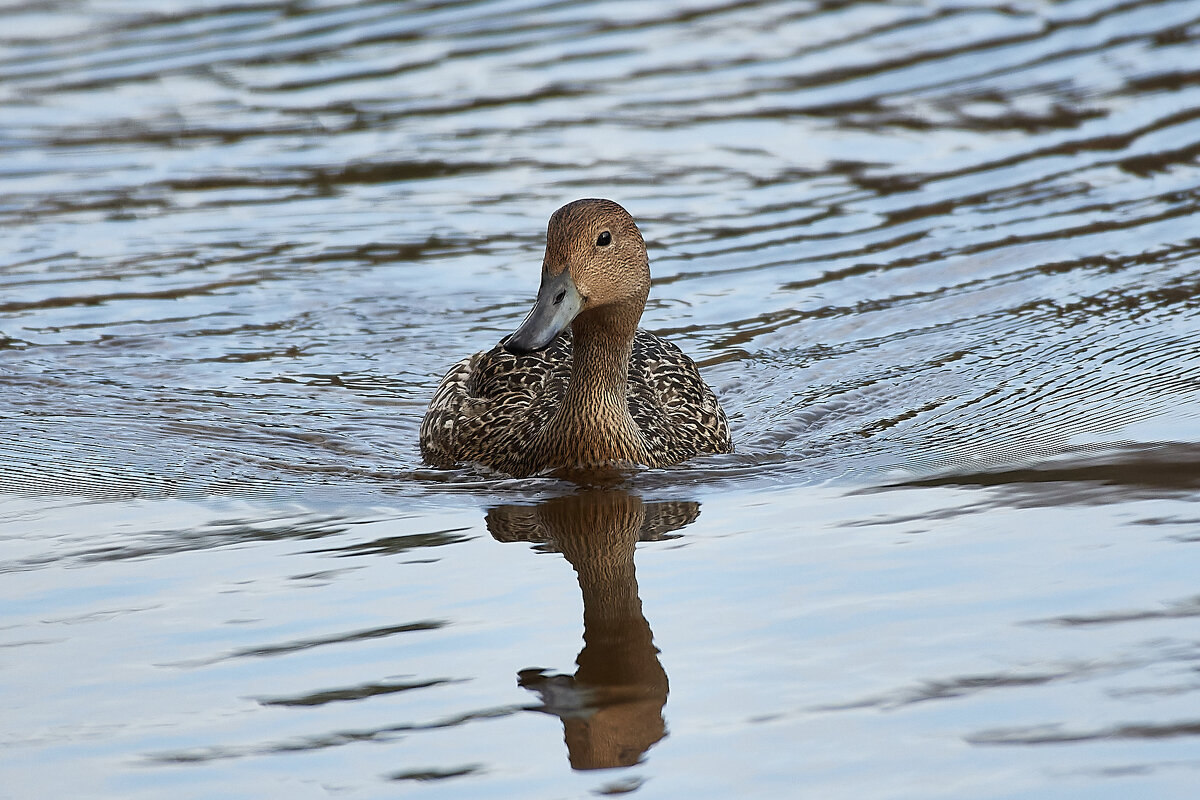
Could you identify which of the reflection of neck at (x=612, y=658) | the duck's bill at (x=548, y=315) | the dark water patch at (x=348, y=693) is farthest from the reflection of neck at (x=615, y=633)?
the duck's bill at (x=548, y=315)

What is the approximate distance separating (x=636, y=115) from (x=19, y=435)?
22.9ft

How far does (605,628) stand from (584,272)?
220 centimetres

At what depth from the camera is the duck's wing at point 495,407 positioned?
8.42 meters

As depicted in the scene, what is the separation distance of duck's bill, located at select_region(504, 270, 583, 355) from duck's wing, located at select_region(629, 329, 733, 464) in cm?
104

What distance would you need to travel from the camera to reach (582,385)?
321 inches

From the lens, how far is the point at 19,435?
8.66m

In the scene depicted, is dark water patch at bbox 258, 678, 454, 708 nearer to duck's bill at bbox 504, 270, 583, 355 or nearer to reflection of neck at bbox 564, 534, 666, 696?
reflection of neck at bbox 564, 534, 666, 696

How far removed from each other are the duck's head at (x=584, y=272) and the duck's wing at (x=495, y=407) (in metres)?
0.75

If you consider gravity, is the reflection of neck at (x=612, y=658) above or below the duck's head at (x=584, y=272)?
below

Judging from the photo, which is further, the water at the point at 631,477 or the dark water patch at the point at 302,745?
the water at the point at 631,477

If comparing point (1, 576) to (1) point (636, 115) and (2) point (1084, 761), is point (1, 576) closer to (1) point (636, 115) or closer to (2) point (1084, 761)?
(2) point (1084, 761)

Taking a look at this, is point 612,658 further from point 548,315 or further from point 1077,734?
point 548,315

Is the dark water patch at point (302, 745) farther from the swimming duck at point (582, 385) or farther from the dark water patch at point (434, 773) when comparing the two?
the swimming duck at point (582, 385)

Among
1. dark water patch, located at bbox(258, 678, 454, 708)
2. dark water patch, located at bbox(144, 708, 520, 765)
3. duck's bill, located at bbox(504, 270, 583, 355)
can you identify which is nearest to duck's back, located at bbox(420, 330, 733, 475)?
duck's bill, located at bbox(504, 270, 583, 355)
